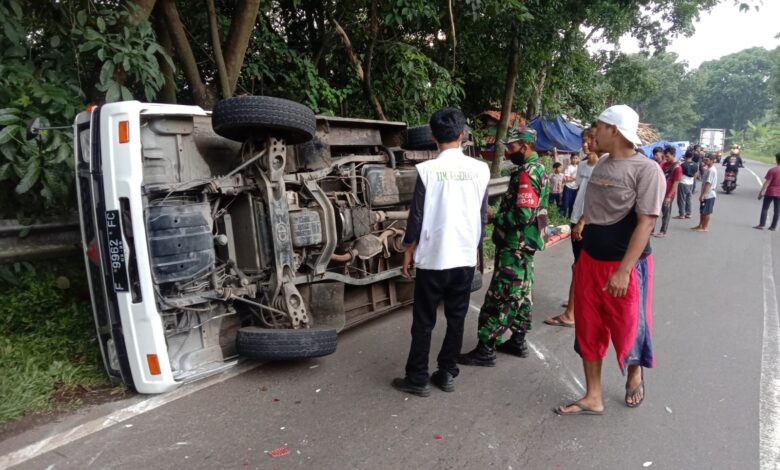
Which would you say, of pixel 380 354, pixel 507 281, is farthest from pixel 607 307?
pixel 380 354

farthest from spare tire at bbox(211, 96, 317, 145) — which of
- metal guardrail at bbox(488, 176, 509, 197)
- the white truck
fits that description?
the white truck

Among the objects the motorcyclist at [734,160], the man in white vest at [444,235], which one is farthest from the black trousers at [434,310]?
the motorcyclist at [734,160]

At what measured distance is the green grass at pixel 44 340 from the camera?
10.3 ft

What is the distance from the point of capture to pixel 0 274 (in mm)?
3768

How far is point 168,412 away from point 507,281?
2.46 m

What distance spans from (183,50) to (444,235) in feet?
12.6

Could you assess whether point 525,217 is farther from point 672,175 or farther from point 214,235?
point 672,175

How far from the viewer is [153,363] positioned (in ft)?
10.1

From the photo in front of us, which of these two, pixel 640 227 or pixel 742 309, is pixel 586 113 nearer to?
pixel 742 309

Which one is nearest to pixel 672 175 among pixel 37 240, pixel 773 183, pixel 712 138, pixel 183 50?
pixel 773 183

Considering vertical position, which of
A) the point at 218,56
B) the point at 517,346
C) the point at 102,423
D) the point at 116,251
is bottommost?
the point at 517,346

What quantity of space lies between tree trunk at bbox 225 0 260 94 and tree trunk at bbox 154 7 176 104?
0.62 m

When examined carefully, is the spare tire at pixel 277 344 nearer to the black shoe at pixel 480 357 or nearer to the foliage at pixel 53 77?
the black shoe at pixel 480 357

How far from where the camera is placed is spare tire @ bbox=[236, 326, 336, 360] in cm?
339
